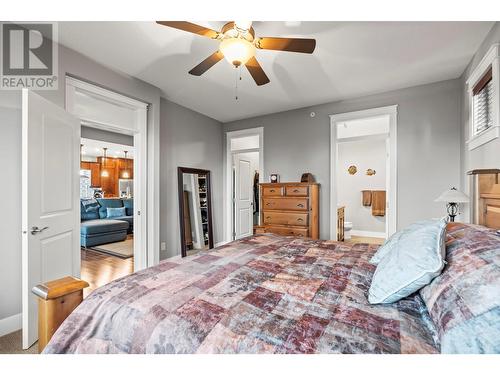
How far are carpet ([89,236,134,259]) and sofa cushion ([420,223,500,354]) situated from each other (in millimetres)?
4326

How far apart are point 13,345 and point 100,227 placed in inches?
126

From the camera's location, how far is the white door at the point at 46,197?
1.78 metres

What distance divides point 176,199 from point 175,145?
2.87ft

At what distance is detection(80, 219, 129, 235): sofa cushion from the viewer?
4527mm

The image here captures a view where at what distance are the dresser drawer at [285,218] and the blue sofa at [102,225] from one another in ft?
11.1

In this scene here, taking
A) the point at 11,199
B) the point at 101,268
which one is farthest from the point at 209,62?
the point at 101,268

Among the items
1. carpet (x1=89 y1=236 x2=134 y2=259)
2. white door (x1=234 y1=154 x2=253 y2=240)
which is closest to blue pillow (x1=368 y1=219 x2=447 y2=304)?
white door (x1=234 y1=154 x2=253 y2=240)

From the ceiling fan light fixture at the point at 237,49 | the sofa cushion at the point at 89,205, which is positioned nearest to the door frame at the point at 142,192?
the ceiling fan light fixture at the point at 237,49

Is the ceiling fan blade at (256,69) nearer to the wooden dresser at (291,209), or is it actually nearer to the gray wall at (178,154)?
the wooden dresser at (291,209)

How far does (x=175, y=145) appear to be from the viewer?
3805mm

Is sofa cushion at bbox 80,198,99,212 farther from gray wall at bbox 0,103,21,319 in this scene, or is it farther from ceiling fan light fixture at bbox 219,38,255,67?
ceiling fan light fixture at bbox 219,38,255,67

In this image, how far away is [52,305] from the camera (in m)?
1.08
